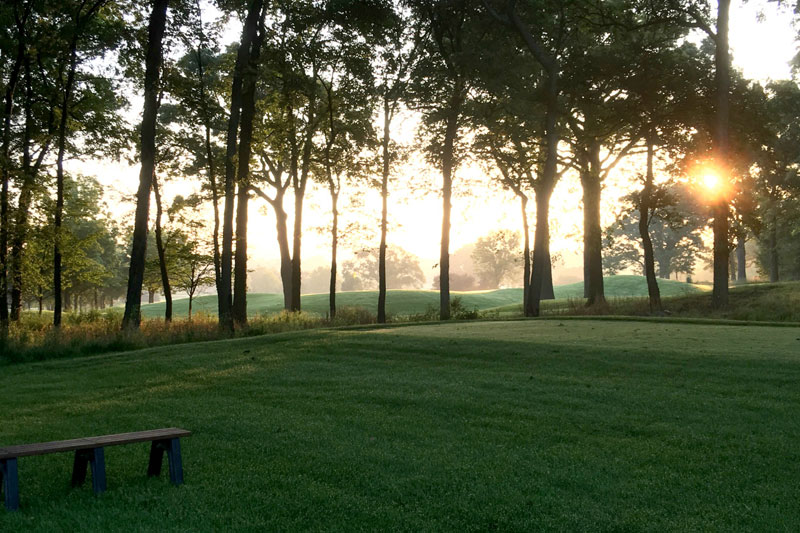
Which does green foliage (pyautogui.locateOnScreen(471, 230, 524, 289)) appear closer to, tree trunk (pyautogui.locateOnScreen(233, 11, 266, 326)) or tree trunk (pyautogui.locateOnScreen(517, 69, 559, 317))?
tree trunk (pyautogui.locateOnScreen(517, 69, 559, 317))

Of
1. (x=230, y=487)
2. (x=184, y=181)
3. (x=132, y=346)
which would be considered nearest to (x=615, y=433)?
(x=230, y=487)

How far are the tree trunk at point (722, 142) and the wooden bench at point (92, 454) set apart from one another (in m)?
24.4

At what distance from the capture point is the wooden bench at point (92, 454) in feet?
16.3

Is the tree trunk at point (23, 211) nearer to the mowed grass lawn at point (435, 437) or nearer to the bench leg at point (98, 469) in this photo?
the mowed grass lawn at point (435, 437)

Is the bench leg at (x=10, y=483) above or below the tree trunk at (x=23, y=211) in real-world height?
below

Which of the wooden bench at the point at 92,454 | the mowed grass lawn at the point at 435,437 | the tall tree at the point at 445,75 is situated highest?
the tall tree at the point at 445,75

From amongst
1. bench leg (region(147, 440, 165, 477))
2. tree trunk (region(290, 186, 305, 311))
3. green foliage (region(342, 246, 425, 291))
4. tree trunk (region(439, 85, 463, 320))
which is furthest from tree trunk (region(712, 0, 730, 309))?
green foliage (region(342, 246, 425, 291))

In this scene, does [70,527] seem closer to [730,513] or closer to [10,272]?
[730,513]

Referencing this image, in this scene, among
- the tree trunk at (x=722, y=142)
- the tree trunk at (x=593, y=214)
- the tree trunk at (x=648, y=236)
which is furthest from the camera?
the tree trunk at (x=593, y=214)

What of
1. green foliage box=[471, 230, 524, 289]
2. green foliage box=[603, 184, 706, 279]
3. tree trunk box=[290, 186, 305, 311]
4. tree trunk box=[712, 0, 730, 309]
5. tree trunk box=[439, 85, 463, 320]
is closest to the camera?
tree trunk box=[712, 0, 730, 309]

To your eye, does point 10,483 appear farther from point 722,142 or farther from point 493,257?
point 493,257

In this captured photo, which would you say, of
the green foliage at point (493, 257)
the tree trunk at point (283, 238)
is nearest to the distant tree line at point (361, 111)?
the tree trunk at point (283, 238)

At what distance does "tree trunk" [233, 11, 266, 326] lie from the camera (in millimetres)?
22141

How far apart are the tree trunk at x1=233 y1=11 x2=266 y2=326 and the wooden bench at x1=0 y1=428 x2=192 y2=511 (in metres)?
16.4
